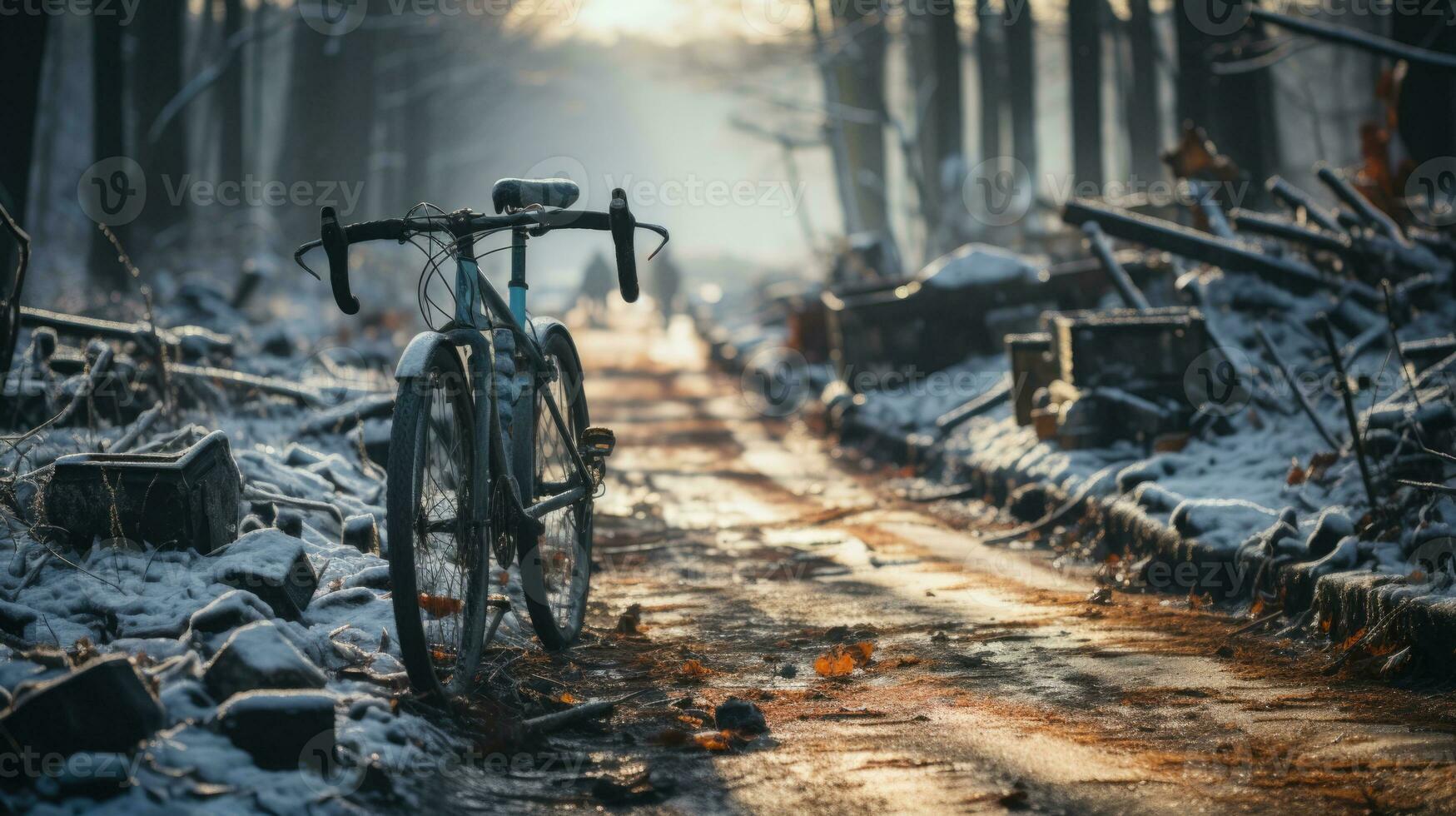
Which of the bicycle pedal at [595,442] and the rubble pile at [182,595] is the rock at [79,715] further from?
the bicycle pedal at [595,442]

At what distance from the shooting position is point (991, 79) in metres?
28.1

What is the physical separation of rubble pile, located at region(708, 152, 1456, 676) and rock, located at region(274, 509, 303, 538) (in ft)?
11.6

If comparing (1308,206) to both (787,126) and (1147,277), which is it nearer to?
(1147,277)

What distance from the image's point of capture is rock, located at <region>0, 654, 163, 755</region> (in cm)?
284

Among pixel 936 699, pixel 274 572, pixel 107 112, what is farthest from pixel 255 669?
pixel 107 112

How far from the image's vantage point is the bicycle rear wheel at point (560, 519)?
4508mm

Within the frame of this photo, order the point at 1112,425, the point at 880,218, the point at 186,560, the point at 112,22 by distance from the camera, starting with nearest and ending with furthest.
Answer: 1. the point at 186,560
2. the point at 1112,425
3. the point at 112,22
4. the point at 880,218

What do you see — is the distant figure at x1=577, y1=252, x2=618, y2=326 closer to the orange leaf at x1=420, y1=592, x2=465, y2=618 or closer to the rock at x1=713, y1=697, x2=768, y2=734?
the orange leaf at x1=420, y1=592, x2=465, y2=618

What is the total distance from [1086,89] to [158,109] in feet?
40.2

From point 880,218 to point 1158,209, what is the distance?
547 inches

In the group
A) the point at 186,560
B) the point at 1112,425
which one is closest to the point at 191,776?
the point at 186,560

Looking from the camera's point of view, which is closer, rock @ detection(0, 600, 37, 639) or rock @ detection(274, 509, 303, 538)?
rock @ detection(0, 600, 37, 639)

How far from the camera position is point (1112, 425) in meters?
8.05

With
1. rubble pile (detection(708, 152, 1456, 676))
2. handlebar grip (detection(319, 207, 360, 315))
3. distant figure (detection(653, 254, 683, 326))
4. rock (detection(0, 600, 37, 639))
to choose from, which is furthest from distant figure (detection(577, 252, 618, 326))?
rock (detection(0, 600, 37, 639))
